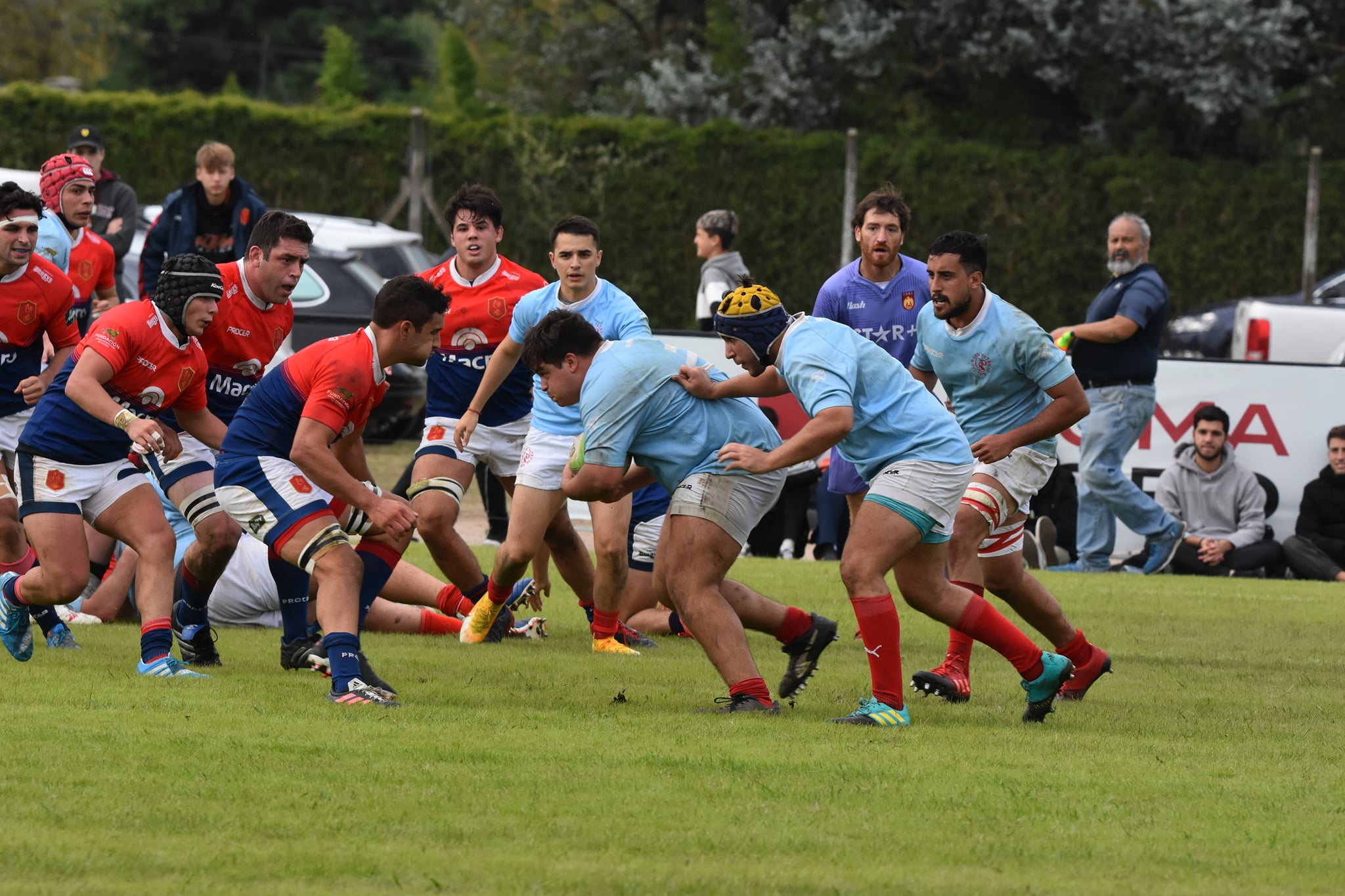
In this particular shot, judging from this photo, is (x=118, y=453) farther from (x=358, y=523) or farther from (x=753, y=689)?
(x=753, y=689)

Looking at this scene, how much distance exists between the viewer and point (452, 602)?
377 inches

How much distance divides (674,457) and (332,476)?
1289 mm

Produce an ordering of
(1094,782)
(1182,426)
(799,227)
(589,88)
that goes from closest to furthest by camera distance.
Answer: (1094,782), (1182,426), (799,227), (589,88)

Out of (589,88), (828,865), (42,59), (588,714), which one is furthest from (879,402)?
(42,59)

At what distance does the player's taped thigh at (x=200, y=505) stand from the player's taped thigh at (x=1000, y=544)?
128 inches

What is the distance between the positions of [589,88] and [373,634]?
2387cm

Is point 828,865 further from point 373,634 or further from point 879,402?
point 373,634

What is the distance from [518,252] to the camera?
25516mm

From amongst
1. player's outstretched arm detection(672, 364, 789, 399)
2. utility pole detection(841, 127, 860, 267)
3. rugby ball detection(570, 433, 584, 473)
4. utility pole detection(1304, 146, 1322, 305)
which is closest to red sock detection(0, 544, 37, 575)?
rugby ball detection(570, 433, 584, 473)

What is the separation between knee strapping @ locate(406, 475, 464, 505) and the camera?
8977mm

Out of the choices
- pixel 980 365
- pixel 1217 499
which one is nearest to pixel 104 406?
pixel 980 365

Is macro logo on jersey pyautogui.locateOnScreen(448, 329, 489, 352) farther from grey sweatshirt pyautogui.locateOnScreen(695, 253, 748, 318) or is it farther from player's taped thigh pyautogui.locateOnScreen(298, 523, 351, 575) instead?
grey sweatshirt pyautogui.locateOnScreen(695, 253, 748, 318)

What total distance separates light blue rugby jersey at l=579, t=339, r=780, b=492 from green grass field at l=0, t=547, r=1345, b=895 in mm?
959

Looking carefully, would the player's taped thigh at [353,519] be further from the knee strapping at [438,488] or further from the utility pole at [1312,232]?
the utility pole at [1312,232]
